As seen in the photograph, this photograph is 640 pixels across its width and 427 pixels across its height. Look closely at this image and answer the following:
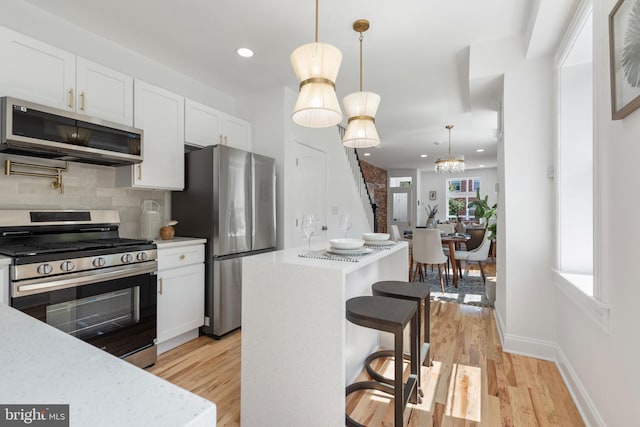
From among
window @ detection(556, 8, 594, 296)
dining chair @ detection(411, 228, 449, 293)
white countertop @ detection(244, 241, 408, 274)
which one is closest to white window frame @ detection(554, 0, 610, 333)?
window @ detection(556, 8, 594, 296)

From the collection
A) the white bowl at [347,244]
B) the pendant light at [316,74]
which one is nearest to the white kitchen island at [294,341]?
the white bowl at [347,244]

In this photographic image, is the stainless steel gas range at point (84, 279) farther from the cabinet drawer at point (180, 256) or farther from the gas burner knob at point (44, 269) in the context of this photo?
the cabinet drawer at point (180, 256)

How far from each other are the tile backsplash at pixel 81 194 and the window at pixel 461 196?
9194 millimetres

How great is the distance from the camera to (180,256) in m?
2.71

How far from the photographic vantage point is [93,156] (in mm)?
2338

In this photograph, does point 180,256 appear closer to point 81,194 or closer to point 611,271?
point 81,194

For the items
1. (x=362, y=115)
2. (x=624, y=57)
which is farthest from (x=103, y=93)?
(x=624, y=57)

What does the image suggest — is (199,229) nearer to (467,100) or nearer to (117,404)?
(117,404)

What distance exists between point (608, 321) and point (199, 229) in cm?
292

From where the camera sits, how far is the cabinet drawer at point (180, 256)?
2.57m


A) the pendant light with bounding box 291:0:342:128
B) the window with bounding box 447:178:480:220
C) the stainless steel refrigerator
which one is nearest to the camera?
the pendant light with bounding box 291:0:342:128

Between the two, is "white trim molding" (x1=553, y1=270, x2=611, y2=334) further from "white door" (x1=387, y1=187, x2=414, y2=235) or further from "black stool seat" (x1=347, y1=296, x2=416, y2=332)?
"white door" (x1=387, y1=187, x2=414, y2=235)

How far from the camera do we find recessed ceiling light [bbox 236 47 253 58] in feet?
9.56

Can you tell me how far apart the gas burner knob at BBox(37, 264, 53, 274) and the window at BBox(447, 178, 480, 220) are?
1012cm
